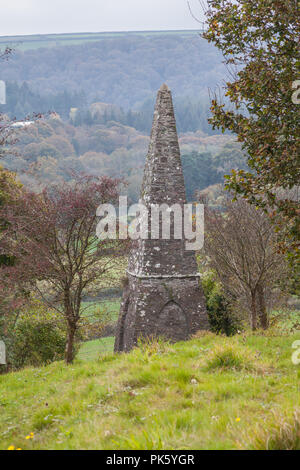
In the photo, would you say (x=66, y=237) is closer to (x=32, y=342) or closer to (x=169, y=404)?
(x=169, y=404)

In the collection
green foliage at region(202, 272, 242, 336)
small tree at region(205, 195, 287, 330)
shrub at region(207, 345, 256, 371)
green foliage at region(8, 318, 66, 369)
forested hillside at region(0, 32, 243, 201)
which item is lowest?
green foliage at region(8, 318, 66, 369)

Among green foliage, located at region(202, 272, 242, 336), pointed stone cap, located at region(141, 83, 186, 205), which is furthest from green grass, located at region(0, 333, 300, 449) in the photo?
green foliage, located at region(202, 272, 242, 336)

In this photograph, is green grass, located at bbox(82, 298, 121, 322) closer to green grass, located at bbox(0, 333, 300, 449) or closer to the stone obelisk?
the stone obelisk

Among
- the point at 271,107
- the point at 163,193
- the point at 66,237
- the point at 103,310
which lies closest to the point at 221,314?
the point at 103,310

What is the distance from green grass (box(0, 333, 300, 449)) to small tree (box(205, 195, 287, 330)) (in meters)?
8.20

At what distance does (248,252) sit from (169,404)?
15418 millimetres

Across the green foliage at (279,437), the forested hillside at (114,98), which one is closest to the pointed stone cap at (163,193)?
the green foliage at (279,437)

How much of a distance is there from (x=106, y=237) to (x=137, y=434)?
35.6ft

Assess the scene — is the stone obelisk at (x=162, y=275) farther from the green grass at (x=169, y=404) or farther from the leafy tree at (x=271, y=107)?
the leafy tree at (x=271, y=107)

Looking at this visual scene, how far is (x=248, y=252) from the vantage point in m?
22.3

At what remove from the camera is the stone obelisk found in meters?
19.2

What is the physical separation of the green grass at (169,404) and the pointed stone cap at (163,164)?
9179 millimetres
